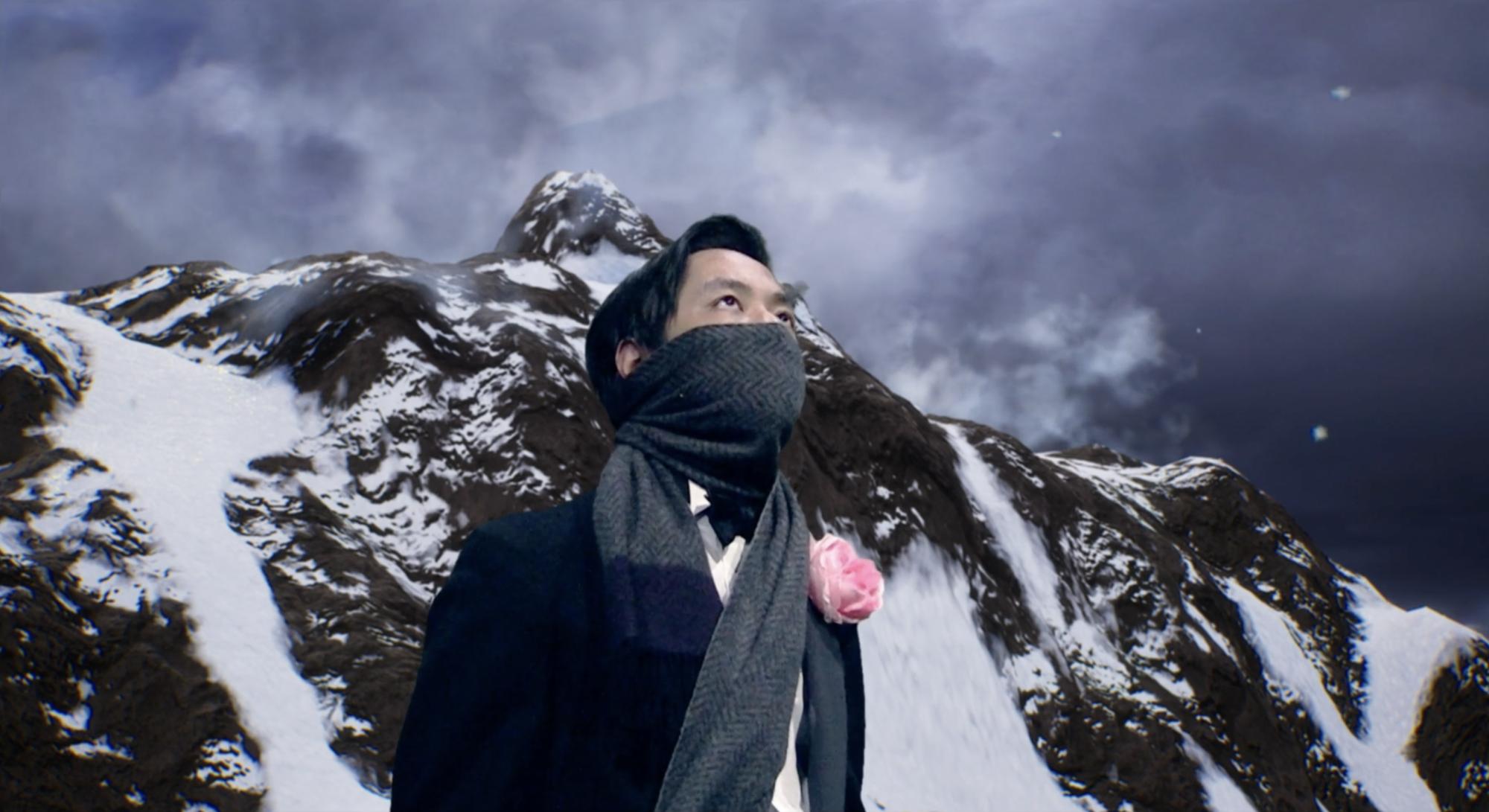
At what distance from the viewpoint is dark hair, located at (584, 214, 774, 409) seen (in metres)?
2.24

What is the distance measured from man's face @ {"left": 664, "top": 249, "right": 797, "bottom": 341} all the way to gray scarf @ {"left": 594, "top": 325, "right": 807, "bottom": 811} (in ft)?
0.35

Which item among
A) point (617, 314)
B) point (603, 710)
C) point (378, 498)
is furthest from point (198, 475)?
point (603, 710)

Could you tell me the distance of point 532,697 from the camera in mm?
1689

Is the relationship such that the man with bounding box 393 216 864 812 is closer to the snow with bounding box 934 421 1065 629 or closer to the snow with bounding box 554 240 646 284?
the snow with bounding box 934 421 1065 629

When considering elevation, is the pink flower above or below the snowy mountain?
below

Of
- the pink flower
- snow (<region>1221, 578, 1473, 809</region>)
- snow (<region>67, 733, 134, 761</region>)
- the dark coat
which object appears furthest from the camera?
snow (<region>1221, 578, 1473, 809</region>)

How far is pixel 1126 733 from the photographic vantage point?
1116 centimetres

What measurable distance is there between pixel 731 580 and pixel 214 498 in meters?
6.47

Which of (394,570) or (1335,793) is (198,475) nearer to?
(394,570)

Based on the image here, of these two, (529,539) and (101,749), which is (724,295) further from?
(101,749)

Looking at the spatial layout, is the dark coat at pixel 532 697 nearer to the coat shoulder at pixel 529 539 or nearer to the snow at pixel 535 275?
the coat shoulder at pixel 529 539

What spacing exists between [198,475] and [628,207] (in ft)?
29.6

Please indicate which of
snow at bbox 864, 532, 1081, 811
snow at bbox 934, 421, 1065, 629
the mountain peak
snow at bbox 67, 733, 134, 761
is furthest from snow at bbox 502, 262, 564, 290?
snow at bbox 67, 733, 134, 761

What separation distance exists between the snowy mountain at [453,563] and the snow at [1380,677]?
70 mm
